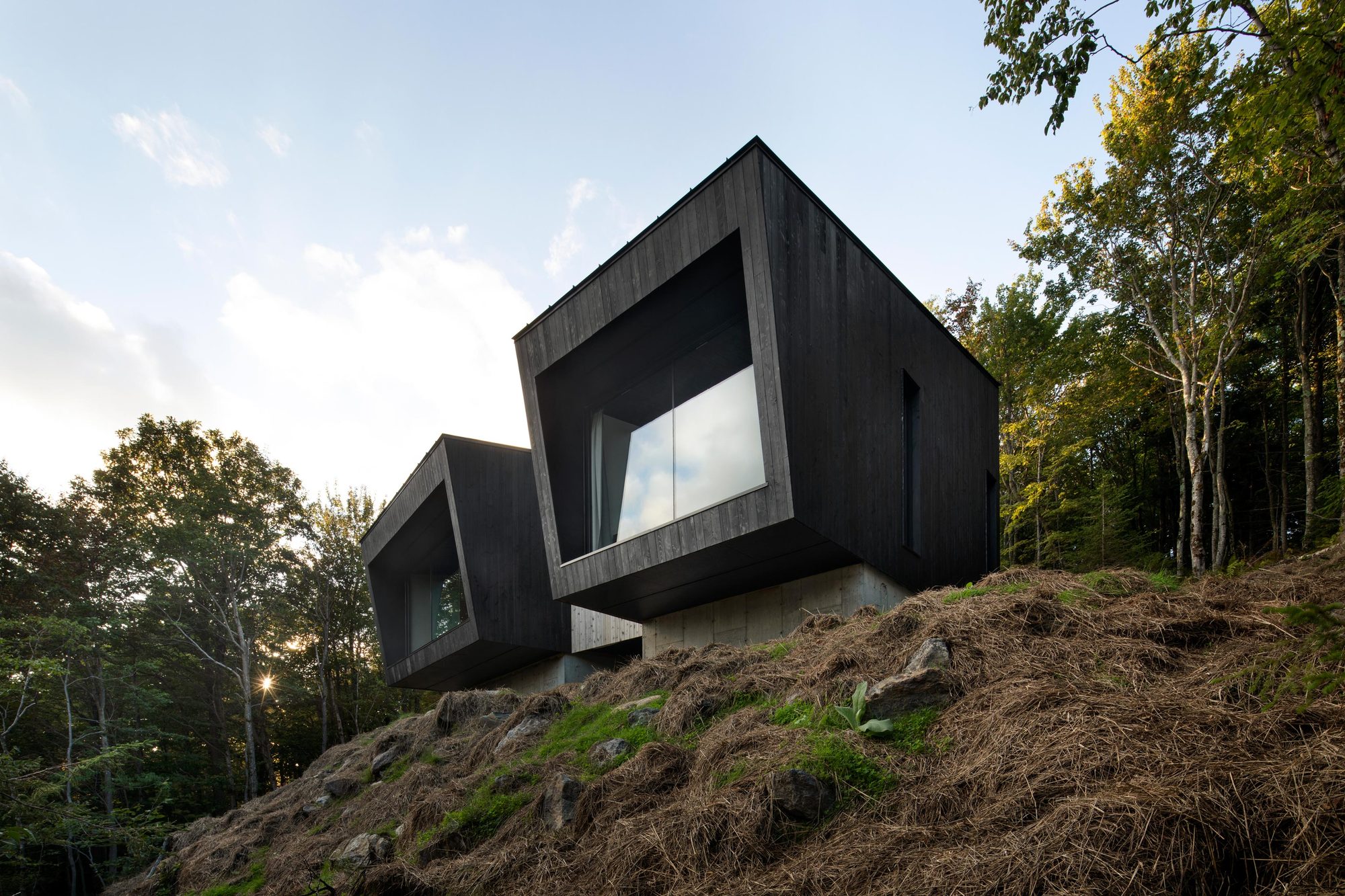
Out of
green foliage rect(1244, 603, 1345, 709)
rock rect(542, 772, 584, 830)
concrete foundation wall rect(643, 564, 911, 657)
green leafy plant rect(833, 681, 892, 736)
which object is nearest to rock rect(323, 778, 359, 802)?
concrete foundation wall rect(643, 564, 911, 657)

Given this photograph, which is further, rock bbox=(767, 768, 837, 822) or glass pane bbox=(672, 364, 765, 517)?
glass pane bbox=(672, 364, 765, 517)

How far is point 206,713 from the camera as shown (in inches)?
998

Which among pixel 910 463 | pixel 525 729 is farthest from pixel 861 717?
pixel 910 463

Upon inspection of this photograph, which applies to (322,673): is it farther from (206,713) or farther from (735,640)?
(735,640)

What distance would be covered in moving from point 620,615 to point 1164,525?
50.4 ft

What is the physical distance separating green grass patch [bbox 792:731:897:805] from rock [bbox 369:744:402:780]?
696 centimetres

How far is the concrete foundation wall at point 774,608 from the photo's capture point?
30.9 feet

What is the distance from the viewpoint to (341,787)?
9312 mm

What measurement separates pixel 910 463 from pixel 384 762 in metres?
8.55

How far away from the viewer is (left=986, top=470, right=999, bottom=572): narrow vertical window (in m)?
13.9

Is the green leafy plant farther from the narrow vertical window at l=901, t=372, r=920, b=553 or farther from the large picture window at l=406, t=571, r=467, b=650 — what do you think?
the large picture window at l=406, t=571, r=467, b=650

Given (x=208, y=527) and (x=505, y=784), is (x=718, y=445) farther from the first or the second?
(x=208, y=527)

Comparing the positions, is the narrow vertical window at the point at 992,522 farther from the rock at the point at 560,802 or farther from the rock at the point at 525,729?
the rock at the point at 560,802

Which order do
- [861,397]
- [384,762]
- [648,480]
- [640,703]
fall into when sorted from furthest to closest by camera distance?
[648,480]
[861,397]
[384,762]
[640,703]
